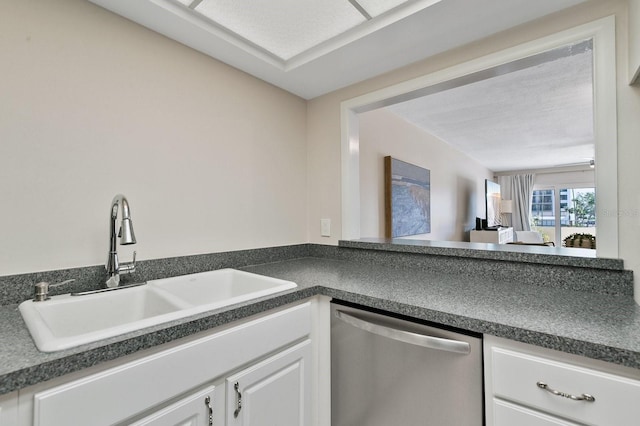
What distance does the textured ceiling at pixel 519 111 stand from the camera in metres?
2.23

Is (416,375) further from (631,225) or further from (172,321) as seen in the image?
(631,225)

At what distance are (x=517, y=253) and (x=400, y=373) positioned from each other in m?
0.75

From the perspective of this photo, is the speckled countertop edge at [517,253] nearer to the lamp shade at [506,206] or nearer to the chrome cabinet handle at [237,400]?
the chrome cabinet handle at [237,400]

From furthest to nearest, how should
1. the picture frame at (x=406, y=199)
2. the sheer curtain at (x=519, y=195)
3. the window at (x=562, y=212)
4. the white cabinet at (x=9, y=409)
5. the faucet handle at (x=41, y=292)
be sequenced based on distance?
the sheer curtain at (x=519, y=195) < the window at (x=562, y=212) < the picture frame at (x=406, y=199) < the faucet handle at (x=41, y=292) < the white cabinet at (x=9, y=409)

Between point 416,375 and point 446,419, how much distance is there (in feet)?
0.47

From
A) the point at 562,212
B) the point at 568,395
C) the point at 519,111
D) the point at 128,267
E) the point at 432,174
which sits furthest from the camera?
the point at 562,212

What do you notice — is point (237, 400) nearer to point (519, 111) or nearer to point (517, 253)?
point (517, 253)

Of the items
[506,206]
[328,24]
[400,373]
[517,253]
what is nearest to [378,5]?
[328,24]

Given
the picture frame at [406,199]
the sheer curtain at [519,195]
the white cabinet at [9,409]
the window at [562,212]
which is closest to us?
the white cabinet at [9,409]

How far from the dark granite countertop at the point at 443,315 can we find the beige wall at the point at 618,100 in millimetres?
307

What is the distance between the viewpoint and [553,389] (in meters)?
0.77

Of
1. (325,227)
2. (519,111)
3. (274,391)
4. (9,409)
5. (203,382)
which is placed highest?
(519,111)

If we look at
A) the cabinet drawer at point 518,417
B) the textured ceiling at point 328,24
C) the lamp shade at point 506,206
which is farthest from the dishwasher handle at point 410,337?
the lamp shade at point 506,206

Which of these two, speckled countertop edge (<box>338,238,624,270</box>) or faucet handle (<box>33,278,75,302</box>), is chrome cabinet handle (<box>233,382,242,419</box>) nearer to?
faucet handle (<box>33,278,75,302</box>)
